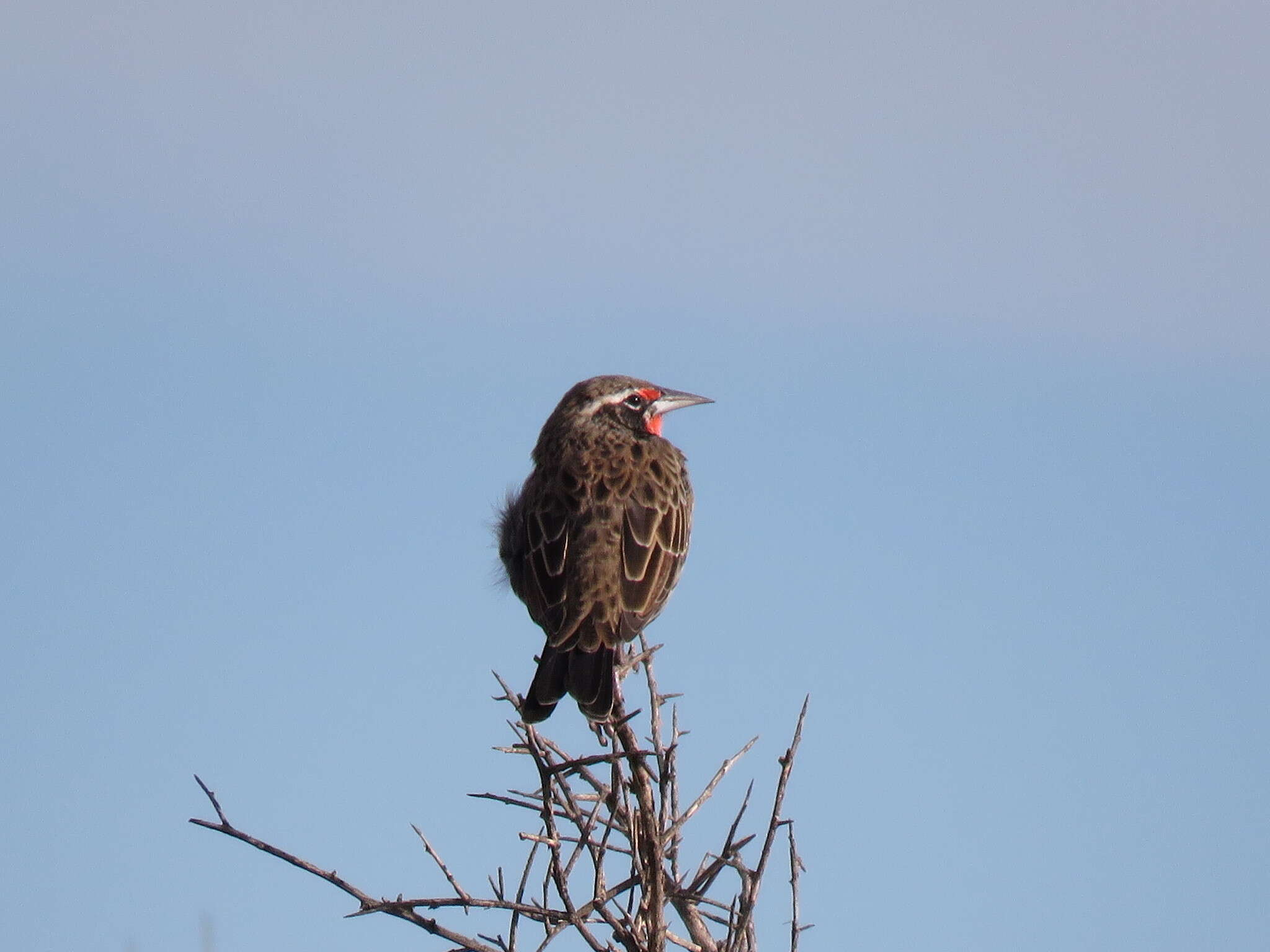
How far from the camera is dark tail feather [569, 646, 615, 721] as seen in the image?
722 centimetres

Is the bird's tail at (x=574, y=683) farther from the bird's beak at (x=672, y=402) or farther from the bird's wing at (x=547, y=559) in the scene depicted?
the bird's beak at (x=672, y=402)

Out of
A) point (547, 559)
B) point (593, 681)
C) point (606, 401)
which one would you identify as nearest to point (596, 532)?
point (547, 559)

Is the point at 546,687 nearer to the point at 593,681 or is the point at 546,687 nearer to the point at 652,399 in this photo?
the point at 593,681

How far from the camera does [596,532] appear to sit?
837cm

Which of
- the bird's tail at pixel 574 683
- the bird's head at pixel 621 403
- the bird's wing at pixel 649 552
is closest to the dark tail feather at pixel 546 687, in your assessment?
the bird's tail at pixel 574 683

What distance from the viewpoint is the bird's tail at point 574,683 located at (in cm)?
725

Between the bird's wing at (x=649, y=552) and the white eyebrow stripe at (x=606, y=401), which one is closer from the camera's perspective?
the bird's wing at (x=649, y=552)

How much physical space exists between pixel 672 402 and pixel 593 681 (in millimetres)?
2742

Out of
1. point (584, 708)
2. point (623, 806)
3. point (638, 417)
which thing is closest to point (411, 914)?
point (623, 806)

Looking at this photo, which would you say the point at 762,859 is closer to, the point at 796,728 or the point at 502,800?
the point at 796,728

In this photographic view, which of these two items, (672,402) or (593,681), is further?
(672,402)

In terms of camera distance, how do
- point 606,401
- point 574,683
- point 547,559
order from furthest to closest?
point 606,401
point 547,559
point 574,683

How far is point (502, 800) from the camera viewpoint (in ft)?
18.1

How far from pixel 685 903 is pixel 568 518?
3205 mm
